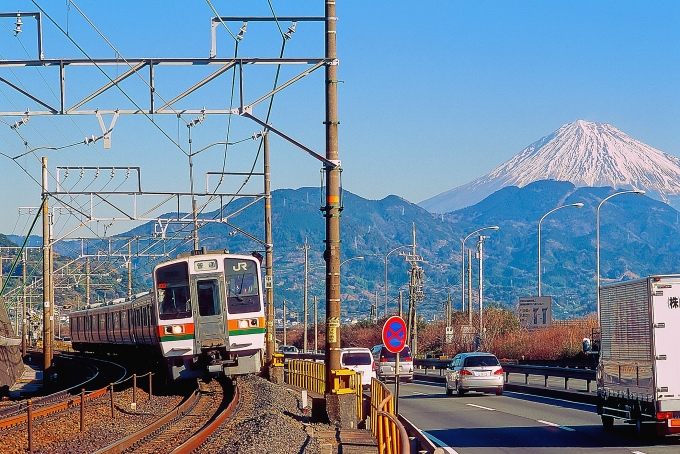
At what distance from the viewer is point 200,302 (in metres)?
29.8

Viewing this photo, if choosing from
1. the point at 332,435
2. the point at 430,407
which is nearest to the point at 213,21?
the point at 332,435

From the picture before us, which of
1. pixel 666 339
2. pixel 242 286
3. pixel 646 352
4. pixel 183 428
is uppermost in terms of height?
pixel 242 286

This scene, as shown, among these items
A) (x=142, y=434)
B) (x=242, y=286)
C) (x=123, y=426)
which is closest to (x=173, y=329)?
(x=242, y=286)

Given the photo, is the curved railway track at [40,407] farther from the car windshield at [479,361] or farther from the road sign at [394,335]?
the car windshield at [479,361]

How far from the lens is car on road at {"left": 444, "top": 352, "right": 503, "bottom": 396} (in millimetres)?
33469

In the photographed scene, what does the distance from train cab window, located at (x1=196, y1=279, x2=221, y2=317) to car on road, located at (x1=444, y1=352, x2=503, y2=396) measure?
8.61m

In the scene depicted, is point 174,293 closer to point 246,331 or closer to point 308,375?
point 246,331

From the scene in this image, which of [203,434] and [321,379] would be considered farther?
[321,379]

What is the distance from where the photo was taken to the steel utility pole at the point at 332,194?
2036 centimetres

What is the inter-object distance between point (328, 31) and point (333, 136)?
6.58 feet

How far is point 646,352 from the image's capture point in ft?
59.2

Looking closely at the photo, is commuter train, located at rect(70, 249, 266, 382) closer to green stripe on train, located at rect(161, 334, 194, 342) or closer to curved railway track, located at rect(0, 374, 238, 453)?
green stripe on train, located at rect(161, 334, 194, 342)

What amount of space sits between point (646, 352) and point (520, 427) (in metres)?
4.88

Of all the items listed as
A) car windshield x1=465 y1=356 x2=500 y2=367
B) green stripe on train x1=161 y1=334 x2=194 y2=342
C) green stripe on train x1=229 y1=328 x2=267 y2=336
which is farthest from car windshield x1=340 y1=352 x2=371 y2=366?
green stripe on train x1=161 y1=334 x2=194 y2=342
